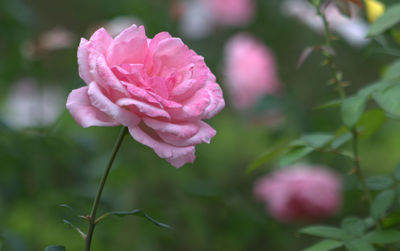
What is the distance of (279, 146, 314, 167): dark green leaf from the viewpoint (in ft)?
2.70

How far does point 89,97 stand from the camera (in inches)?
24.8

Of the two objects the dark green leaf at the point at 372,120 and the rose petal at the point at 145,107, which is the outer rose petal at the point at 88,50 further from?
the dark green leaf at the point at 372,120

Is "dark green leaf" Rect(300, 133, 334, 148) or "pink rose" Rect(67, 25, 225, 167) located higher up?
"pink rose" Rect(67, 25, 225, 167)

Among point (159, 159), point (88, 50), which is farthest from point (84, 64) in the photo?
point (159, 159)

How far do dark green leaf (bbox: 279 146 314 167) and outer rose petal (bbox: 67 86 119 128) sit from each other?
305mm

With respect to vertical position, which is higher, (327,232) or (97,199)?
(97,199)

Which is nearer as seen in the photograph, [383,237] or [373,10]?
[383,237]

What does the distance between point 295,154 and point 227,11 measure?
73.0 inches

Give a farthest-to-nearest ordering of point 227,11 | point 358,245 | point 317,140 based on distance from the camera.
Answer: point 227,11 → point 317,140 → point 358,245

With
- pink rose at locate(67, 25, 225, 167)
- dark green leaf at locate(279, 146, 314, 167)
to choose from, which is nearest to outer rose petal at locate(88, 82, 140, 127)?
pink rose at locate(67, 25, 225, 167)

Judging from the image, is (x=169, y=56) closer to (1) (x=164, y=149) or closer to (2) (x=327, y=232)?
(1) (x=164, y=149)

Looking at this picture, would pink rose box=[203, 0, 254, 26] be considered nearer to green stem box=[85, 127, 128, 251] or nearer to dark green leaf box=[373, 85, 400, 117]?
dark green leaf box=[373, 85, 400, 117]

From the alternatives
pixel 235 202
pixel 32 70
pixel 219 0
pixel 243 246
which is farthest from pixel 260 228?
pixel 219 0

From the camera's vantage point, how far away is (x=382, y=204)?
31.2 inches
